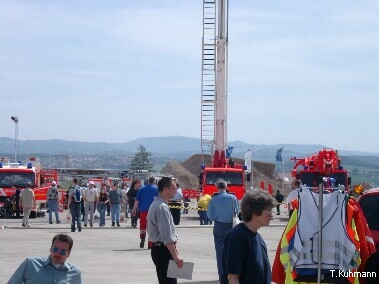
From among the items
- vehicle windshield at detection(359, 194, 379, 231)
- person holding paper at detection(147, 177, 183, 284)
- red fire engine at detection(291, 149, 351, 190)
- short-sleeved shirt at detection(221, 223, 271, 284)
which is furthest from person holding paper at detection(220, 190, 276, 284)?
red fire engine at detection(291, 149, 351, 190)

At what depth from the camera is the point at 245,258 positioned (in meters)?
7.48

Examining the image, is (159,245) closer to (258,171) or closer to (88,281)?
(88,281)

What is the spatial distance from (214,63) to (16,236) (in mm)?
18980

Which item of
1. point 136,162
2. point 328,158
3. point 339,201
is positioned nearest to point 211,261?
point 339,201

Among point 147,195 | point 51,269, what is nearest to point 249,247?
point 51,269

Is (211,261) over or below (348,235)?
below

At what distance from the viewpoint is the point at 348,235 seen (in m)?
9.17

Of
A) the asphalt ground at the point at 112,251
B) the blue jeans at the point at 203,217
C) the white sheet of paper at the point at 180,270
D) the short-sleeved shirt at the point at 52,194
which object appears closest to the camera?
the white sheet of paper at the point at 180,270

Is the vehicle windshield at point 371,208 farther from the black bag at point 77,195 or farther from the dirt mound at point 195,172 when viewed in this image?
the dirt mound at point 195,172

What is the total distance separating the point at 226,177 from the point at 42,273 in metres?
31.8

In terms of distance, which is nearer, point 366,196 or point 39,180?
point 366,196

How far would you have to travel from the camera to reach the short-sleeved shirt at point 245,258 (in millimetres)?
7461

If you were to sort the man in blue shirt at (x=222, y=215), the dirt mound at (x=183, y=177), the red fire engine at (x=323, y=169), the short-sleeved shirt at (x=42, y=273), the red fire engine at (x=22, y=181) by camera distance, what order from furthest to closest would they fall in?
the dirt mound at (x=183, y=177)
the red fire engine at (x=22, y=181)
the red fire engine at (x=323, y=169)
the man in blue shirt at (x=222, y=215)
the short-sleeved shirt at (x=42, y=273)

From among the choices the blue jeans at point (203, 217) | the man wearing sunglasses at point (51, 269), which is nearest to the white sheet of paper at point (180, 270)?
the man wearing sunglasses at point (51, 269)
